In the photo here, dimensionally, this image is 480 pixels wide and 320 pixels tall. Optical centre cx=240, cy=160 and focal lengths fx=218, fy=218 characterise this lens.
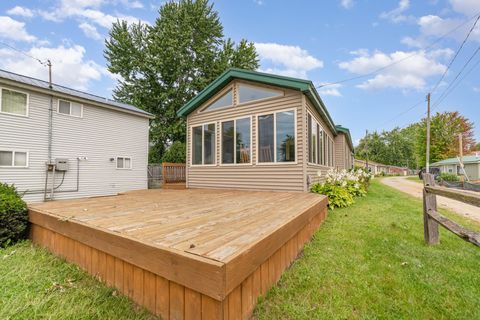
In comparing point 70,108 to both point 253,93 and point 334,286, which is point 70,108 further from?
point 334,286

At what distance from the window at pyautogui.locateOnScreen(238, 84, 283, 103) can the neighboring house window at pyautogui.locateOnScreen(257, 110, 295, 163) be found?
1.94 ft

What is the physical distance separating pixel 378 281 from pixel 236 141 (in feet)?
17.5

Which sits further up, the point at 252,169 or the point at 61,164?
the point at 61,164

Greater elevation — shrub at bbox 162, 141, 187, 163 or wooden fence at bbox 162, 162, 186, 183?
shrub at bbox 162, 141, 187, 163

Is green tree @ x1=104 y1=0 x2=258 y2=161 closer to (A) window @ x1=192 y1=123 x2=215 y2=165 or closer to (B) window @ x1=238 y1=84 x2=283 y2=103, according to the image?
(A) window @ x1=192 y1=123 x2=215 y2=165

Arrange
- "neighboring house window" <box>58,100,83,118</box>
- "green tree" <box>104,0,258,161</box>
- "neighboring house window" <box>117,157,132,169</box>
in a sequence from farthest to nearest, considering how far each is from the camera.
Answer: "green tree" <box>104,0,258,161</box> → "neighboring house window" <box>117,157,132,169</box> → "neighboring house window" <box>58,100,83,118</box>

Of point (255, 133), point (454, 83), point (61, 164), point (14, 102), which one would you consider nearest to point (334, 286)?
point (255, 133)

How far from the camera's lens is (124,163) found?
10820 millimetres

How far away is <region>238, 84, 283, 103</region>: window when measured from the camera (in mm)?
6358

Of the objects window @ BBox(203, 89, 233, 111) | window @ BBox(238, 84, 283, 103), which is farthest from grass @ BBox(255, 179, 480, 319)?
window @ BBox(203, 89, 233, 111)

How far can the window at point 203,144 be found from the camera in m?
7.50

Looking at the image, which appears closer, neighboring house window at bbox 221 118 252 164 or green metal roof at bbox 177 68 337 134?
green metal roof at bbox 177 68 337 134

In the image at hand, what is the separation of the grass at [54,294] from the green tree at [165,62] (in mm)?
13872

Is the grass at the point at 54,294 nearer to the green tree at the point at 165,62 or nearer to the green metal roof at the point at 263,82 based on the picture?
the green metal roof at the point at 263,82
